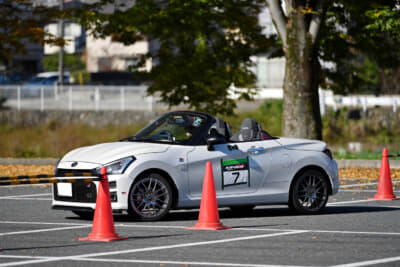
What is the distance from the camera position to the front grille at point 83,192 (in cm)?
1234

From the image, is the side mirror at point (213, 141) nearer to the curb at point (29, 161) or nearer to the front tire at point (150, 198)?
the front tire at point (150, 198)

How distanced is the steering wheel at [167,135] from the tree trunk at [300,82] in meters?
11.7

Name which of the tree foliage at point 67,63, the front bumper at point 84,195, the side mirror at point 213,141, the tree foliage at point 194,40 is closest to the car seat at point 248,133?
the side mirror at point 213,141

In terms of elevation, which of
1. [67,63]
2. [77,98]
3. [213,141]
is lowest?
[213,141]

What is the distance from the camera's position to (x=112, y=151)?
12.6 metres

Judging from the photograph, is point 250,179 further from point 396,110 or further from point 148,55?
point 396,110

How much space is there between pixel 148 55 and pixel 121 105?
60.1 ft

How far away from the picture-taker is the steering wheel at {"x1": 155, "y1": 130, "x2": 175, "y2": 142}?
13.2 metres

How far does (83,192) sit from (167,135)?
1.57 meters

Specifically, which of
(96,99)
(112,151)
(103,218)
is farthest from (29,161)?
(96,99)

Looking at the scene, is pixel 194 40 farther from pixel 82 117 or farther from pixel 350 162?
pixel 82 117

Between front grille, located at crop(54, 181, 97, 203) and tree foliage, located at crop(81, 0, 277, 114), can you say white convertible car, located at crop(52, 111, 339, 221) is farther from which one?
tree foliage, located at crop(81, 0, 277, 114)

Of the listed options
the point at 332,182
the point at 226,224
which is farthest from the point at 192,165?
the point at 332,182

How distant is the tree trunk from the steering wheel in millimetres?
11650
